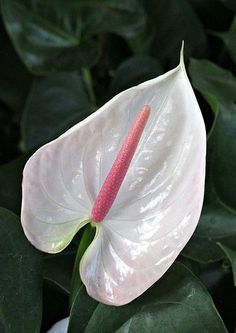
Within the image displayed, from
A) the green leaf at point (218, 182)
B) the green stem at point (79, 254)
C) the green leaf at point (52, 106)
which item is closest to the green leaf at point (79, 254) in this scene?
the green stem at point (79, 254)

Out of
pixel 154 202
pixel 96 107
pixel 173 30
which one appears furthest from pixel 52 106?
pixel 154 202

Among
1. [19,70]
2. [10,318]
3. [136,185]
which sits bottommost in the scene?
[19,70]

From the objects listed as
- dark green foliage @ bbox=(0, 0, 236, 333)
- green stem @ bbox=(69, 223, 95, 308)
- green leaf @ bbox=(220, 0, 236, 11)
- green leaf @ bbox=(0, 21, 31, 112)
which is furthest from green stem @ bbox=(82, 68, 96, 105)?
green stem @ bbox=(69, 223, 95, 308)

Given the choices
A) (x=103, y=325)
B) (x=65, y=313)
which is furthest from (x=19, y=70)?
(x=103, y=325)

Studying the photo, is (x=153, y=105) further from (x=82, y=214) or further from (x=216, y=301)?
(x=216, y=301)

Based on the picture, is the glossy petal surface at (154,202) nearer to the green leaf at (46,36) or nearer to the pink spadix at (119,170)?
the pink spadix at (119,170)
